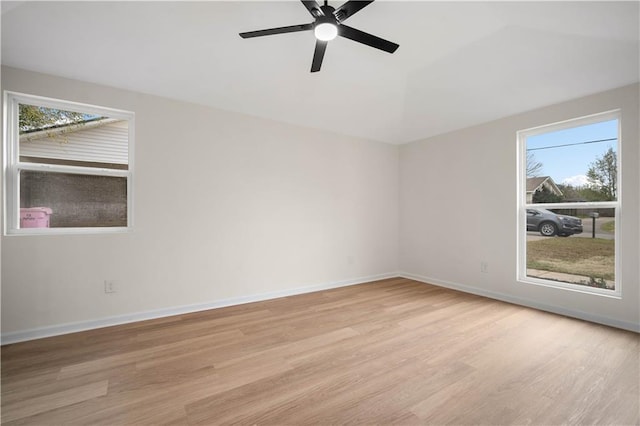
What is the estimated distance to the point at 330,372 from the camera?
76.7 inches

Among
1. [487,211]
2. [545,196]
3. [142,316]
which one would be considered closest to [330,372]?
[142,316]

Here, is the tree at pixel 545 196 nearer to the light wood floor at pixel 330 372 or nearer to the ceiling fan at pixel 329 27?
the light wood floor at pixel 330 372

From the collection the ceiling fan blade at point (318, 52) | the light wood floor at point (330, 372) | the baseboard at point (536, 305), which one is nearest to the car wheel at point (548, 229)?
the baseboard at point (536, 305)

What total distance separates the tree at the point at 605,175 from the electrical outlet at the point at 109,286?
17.3ft

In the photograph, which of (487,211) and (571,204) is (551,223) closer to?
(571,204)

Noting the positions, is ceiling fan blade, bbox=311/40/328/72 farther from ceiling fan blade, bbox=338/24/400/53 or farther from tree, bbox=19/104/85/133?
tree, bbox=19/104/85/133

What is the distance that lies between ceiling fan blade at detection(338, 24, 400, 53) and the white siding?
8.22 feet

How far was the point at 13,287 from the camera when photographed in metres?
2.40

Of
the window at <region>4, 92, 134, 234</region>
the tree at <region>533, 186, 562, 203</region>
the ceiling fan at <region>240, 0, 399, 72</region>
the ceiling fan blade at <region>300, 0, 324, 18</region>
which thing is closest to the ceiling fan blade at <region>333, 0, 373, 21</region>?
the ceiling fan at <region>240, 0, 399, 72</region>

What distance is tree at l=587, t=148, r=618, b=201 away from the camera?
2875 mm

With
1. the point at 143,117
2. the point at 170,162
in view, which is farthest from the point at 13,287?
the point at 143,117

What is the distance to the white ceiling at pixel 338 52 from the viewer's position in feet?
7.04

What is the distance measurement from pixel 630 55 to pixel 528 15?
109 centimetres

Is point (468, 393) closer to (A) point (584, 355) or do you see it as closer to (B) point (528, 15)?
(A) point (584, 355)
